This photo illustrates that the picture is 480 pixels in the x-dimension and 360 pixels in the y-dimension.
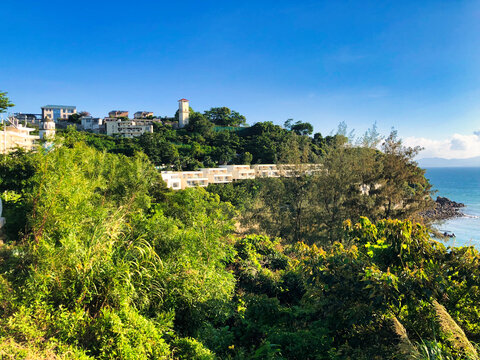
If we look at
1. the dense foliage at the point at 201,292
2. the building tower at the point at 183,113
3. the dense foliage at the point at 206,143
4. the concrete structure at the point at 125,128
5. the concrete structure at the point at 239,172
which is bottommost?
the dense foliage at the point at 201,292

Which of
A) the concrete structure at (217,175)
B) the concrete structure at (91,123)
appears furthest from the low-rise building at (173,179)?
the concrete structure at (91,123)

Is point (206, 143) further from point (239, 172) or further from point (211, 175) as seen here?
point (211, 175)

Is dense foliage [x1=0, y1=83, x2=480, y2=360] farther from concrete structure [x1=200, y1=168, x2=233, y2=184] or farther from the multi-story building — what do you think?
concrete structure [x1=200, y1=168, x2=233, y2=184]

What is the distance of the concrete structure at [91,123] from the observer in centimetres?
4979

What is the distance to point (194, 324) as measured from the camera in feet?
13.8

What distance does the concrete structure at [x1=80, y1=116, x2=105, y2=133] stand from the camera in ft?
163

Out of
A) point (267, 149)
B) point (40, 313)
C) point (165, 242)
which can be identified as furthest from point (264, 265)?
point (267, 149)

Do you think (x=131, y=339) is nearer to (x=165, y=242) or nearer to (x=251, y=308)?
(x=165, y=242)

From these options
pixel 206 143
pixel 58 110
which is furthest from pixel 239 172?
pixel 58 110

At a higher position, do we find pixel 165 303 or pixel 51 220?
pixel 51 220

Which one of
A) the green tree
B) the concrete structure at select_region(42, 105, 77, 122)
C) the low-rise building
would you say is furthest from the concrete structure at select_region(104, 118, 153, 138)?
the concrete structure at select_region(42, 105, 77, 122)

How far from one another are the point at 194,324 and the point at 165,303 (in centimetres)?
60

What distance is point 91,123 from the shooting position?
51000 millimetres

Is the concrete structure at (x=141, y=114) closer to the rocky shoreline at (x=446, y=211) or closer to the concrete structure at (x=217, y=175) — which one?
the concrete structure at (x=217, y=175)
